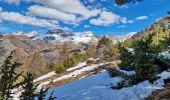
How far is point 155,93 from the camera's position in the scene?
15094 millimetres

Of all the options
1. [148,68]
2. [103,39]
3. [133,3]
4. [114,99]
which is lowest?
[114,99]

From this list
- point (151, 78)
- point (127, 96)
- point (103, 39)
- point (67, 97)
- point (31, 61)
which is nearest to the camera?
point (127, 96)

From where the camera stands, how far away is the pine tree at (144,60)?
17719mm

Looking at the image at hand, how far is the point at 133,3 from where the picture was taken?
1435cm

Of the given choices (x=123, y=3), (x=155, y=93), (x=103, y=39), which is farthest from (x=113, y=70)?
(x=103, y=39)

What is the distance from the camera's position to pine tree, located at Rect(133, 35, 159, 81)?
17.7 meters

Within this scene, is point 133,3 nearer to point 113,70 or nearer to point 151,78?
point 151,78

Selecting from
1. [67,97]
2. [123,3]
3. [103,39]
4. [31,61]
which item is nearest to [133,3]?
[123,3]

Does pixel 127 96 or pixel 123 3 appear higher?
pixel 123 3

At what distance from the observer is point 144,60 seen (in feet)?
58.8

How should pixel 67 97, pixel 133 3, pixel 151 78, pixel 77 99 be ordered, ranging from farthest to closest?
1. pixel 67 97
2. pixel 77 99
3. pixel 151 78
4. pixel 133 3

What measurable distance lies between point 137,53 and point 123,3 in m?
4.17

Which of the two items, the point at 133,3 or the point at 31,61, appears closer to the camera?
the point at 133,3

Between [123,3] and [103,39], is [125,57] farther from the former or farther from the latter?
[103,39]
